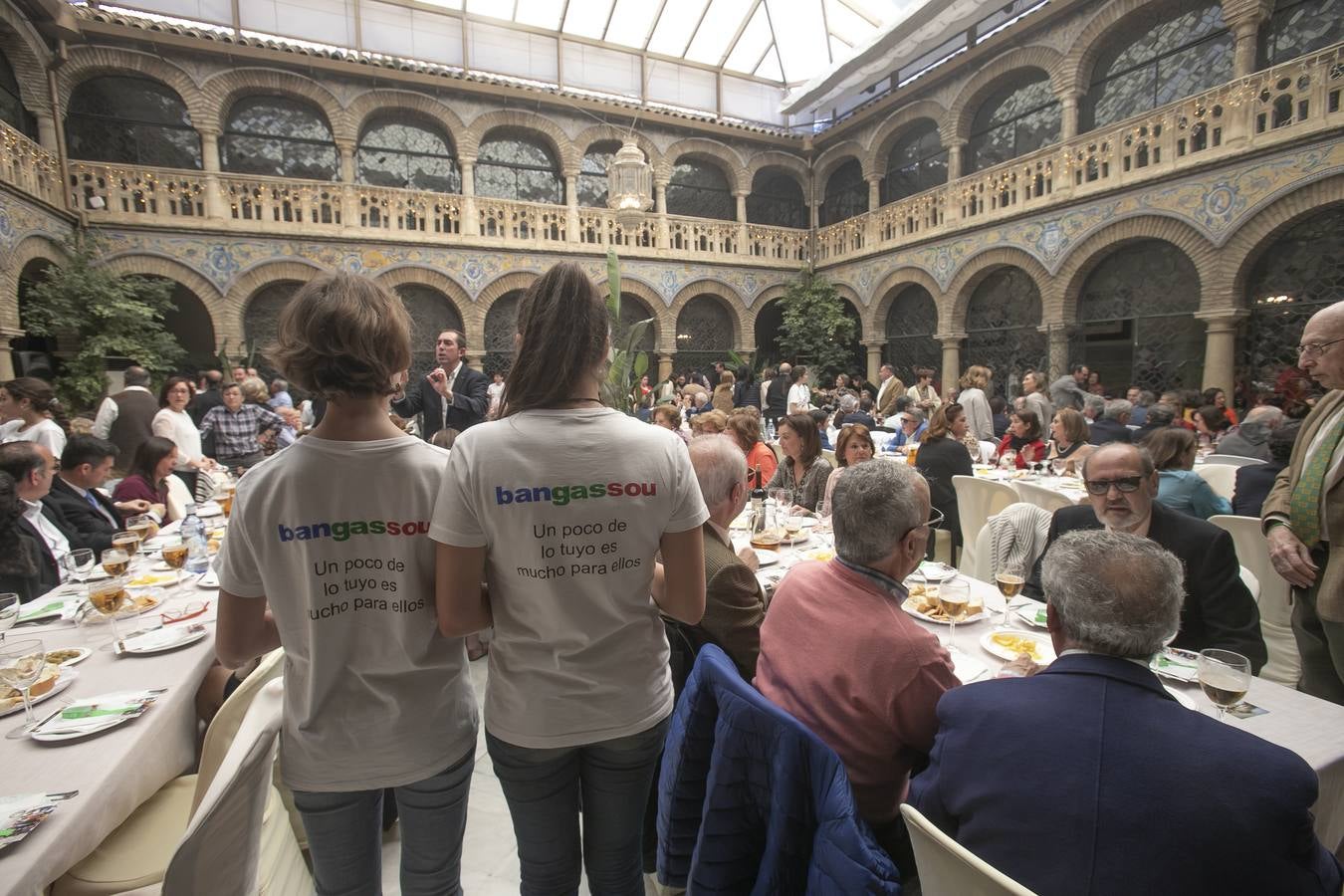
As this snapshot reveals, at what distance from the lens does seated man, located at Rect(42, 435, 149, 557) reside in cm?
345

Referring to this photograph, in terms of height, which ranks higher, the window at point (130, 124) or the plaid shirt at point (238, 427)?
Result: the window at point (130, 124)

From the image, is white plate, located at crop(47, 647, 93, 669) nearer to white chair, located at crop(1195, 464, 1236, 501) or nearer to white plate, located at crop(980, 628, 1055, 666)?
white plate, located at crop(980, 628, 1055, 666)

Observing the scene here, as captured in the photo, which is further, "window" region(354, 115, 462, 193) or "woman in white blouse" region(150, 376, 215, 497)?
"window" region(354, 115, 462, 193)

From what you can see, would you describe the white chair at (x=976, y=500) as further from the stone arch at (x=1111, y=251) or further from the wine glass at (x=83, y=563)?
the stone arch at (x=1111, y=251)

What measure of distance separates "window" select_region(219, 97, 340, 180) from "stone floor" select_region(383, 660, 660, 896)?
38.8 ft

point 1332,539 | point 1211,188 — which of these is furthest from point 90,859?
point 1211,188

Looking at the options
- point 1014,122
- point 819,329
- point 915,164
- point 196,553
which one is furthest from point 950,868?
point 915,164

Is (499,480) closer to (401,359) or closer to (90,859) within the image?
(401,359)

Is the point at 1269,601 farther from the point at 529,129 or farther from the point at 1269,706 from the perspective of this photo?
the point at 529,129

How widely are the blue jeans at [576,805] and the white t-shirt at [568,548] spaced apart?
0.06 metres

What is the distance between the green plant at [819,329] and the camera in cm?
1351

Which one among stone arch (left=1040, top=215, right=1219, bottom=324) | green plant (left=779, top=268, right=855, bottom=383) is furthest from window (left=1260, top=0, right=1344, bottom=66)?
green plant (left=779, top=268, right=855, bottom=383)

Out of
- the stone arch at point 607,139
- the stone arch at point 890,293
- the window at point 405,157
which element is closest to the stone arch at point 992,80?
the stone arch at point 890,293

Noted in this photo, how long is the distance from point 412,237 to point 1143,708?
40.3 ft
